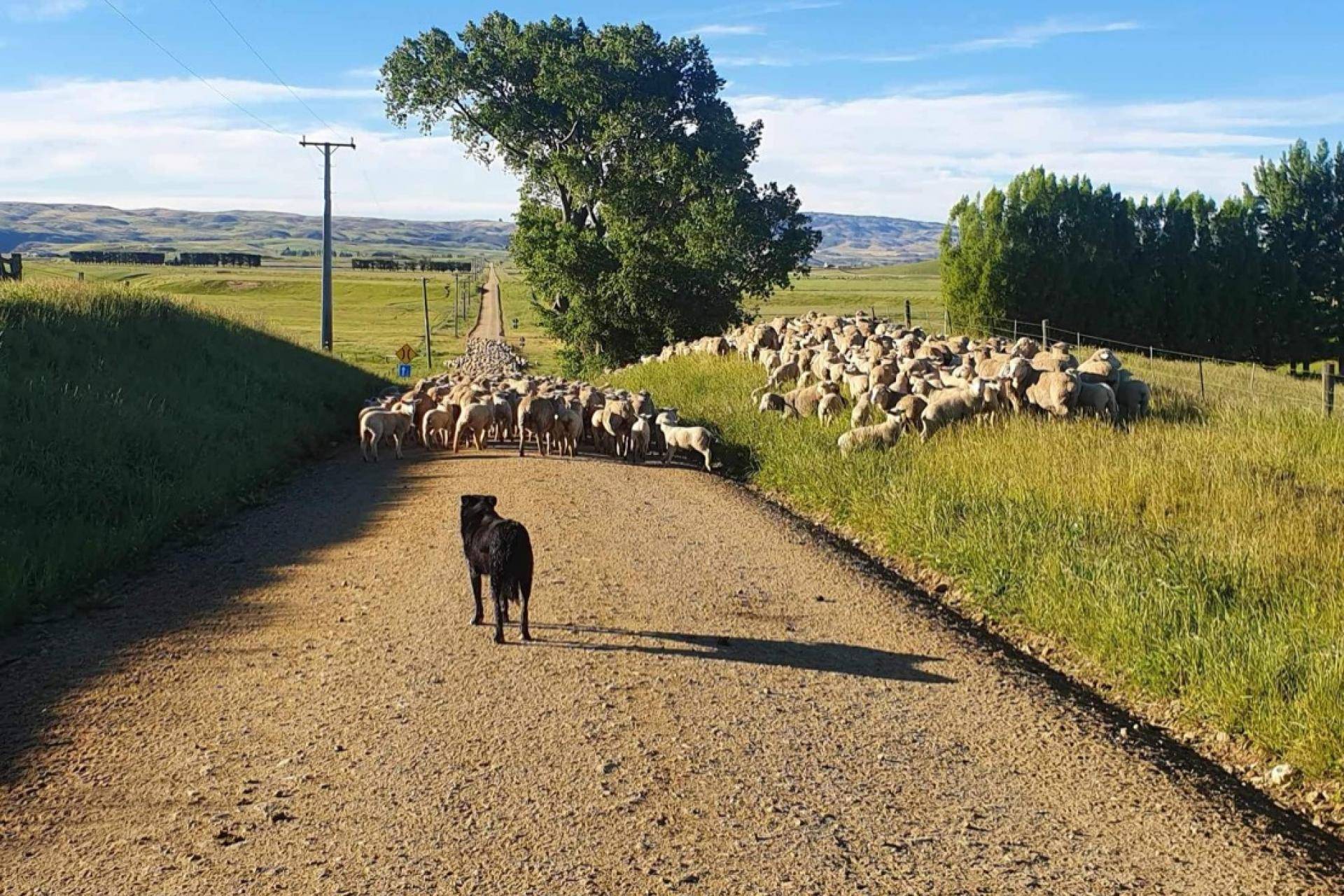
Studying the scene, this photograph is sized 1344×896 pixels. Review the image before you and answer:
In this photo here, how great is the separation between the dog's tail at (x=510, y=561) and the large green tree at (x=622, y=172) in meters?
31.5

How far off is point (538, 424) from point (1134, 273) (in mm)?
43859

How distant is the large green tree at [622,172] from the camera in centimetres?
4131

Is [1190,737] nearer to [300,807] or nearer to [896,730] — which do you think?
[896,730]

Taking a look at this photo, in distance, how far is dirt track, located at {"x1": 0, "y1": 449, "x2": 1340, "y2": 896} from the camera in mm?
5598

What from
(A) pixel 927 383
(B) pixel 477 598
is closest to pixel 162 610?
(B) pixel 477 598

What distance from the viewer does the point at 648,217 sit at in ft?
140

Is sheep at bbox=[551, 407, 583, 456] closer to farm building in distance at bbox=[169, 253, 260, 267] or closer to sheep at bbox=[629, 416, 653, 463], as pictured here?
sheep at bbox=[629, 416, 653, 463]

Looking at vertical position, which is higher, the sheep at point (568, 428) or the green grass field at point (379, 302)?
the green grass field at point (379, 302)

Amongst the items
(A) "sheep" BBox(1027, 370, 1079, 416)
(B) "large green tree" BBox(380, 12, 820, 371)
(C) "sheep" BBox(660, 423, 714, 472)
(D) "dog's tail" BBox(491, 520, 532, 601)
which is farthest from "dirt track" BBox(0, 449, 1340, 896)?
(B) "large green tree" BBox(380, 12, 820, 371)

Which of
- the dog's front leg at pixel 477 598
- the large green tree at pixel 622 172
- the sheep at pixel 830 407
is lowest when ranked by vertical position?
the dog's front leg at pixel 477 598

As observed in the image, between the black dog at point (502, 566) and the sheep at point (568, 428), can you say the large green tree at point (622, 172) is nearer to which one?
the sheep at point (568, 428)

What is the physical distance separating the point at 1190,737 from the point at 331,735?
216 inches

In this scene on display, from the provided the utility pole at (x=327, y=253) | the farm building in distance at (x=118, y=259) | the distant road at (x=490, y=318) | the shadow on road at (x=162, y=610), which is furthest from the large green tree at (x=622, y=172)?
the farm building in distance at (x=118, y=259)

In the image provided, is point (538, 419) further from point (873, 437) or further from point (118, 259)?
point (118, 259)
